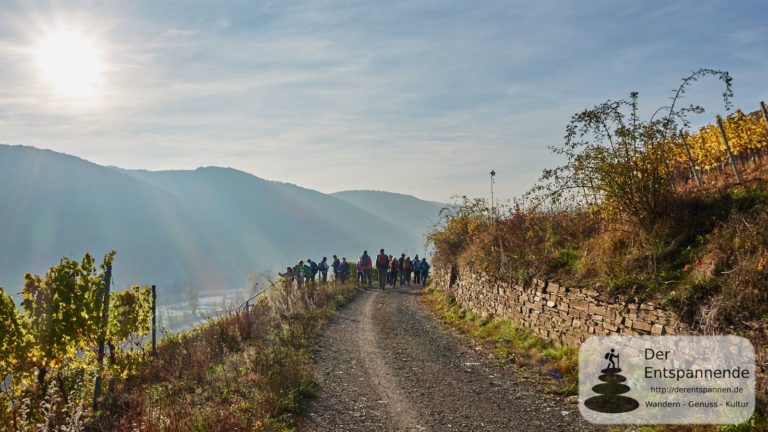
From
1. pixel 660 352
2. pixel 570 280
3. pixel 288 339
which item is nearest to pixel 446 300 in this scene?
pixel 288 339

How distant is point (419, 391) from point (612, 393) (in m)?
3.42

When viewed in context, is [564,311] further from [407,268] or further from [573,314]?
[407,268]

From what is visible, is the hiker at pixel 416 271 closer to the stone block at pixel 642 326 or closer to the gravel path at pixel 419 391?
the gravel path at pixel 419 391

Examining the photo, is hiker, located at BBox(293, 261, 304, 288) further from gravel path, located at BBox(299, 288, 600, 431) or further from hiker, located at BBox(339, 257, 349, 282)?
gravel path, located at BBox(299, 288, 600, 431)

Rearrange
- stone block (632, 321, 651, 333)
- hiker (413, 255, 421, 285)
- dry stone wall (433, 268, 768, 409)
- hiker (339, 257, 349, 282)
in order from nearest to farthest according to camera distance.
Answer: dry stone wall (433, 268, 768, 409)
stone block (632, 321, 651, 333)
hiker (339, 257, 349, 282)
hiker (413, 255, 421, 285)

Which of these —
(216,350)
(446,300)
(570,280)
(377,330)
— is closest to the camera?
(570,280)

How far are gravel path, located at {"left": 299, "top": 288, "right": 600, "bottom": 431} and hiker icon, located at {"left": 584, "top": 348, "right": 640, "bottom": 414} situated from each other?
39 cm

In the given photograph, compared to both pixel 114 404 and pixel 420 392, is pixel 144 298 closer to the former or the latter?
pixel 114 404

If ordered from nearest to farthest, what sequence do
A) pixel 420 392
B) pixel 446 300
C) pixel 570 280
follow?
1. pixel 420 392
2. pixel 570 280
3. pixel 446 300

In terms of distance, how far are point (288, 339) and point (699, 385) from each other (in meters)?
9.80

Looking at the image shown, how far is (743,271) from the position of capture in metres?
6.93

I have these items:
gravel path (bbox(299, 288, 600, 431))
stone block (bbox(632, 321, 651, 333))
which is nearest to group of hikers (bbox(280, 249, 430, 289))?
gravel path (bbox(299, 288, 600, 431))

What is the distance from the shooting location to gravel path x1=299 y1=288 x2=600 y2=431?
7605mm

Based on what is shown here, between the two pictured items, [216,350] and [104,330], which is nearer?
[104,330]
